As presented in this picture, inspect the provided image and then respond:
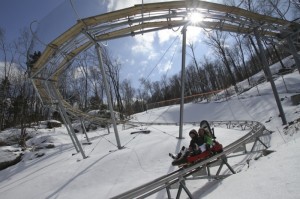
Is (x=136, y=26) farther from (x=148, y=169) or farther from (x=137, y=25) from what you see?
(x=148, y=169)

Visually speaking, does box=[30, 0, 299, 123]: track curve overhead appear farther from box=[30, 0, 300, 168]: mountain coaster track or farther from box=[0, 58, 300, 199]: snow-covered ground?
box=[0, 58, 300, 199]: snow-covered ground

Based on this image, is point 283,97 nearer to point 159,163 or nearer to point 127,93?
point 159,163

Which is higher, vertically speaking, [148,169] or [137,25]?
[137,25]

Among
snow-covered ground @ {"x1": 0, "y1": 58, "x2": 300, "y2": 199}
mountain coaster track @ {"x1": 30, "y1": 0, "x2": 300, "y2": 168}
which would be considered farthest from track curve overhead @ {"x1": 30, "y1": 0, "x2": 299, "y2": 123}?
snow-covered ground @ {"x1": 0, "y1": 58, "x2": 300, "y2": 199}

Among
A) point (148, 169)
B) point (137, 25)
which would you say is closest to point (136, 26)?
point (137, 25)

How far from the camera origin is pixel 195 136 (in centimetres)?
805

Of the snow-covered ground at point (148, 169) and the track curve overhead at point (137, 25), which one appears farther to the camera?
the track curve overhead at point (137, 25)

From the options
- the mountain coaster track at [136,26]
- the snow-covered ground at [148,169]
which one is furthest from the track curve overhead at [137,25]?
the snow-covered ground at [148,169]

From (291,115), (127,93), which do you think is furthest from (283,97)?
(127,93)

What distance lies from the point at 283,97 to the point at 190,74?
59985 mm

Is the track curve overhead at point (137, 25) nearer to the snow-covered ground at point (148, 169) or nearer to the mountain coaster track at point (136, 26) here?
the mountain coaster track at point (136, 26)

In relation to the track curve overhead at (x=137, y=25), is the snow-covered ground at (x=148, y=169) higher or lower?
lower

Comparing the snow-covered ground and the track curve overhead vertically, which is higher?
the track curve overhead

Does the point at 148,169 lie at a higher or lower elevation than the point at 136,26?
lower
